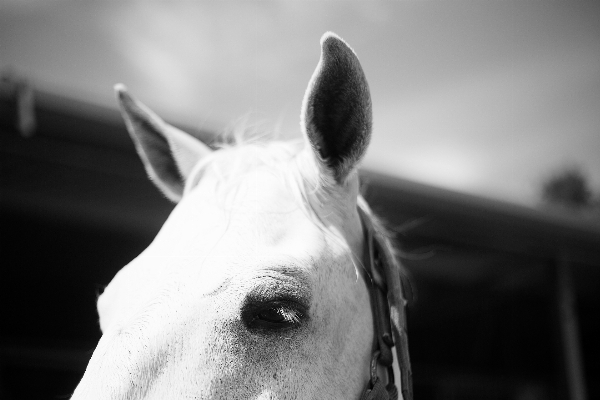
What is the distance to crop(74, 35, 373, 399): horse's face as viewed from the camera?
0.89 m

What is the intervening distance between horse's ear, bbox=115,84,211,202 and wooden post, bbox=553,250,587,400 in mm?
4517

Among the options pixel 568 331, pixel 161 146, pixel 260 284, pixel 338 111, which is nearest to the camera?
pixel 260 284

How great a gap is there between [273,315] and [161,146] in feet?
3.14

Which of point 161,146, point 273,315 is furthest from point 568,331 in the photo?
point 273,315

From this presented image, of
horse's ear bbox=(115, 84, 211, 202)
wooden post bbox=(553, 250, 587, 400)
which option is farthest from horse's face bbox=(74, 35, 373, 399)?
wooden post bbox=(553, 250, 587, 400)

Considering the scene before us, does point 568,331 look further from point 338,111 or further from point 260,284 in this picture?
point 260,284

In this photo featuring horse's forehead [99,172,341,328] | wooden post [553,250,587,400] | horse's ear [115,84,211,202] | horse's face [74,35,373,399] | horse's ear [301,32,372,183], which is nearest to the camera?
horse's face [74,35,373,399]

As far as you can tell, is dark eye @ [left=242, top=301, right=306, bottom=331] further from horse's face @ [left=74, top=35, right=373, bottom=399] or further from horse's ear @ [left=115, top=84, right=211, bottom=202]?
horse's ear @ [left=115, top=84, right=211, bottom=202]

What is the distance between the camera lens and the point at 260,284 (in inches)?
38.8

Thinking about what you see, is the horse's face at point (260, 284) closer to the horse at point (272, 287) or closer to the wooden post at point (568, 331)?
the horse at point (272, 287)

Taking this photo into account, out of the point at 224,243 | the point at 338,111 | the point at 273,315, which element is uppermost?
the point at 338,111

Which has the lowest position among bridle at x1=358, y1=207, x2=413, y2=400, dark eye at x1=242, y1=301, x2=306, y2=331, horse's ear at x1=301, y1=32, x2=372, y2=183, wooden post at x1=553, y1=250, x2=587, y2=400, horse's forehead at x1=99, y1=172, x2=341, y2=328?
wooden post at x1=553, y1=250, x2=587, y2=400

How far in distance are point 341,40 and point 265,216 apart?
44cm

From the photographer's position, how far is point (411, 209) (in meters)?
3.99
